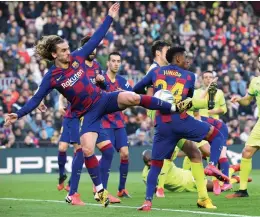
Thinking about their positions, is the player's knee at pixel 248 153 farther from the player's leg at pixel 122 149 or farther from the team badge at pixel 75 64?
the team badge at pixel 75 64

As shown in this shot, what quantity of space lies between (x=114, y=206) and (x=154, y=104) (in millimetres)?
1930

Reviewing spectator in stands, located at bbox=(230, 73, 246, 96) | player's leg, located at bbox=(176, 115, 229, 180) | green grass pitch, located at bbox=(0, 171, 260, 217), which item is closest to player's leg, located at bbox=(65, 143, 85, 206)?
green grass pitch, located at bbox=(0, 171, 260, 217)

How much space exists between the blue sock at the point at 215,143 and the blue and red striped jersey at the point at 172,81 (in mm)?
764

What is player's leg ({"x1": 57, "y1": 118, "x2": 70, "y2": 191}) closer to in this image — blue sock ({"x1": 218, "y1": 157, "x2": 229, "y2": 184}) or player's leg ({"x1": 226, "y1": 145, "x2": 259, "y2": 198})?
blue sock ({"x1": 218, "y1": 157, "x2": 229, "y2": 184})

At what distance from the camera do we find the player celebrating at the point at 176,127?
12711mm

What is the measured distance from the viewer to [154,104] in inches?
490

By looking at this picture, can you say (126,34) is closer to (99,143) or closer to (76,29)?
(76,29)

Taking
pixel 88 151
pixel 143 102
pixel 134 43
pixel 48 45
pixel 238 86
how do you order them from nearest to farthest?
1. pixel 143 102
2. pixel 88 151
3. pixel 48 45
4. pixel 238 86
5. pixel 134 43

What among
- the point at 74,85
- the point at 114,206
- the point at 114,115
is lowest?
the point at 114,206

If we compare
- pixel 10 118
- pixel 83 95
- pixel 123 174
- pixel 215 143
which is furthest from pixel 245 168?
pixel 10 118

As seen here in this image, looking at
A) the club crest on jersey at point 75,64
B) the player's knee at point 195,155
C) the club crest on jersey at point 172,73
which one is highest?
the club crest on jersey at point 75,64

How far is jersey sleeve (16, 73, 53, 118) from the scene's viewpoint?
1257 centimetres

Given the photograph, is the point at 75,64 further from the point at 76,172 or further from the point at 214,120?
the point at 214,120

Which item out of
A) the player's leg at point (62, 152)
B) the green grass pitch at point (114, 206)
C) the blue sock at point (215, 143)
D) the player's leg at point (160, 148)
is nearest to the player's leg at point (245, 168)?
the green grass pitch at point (114, 206)
